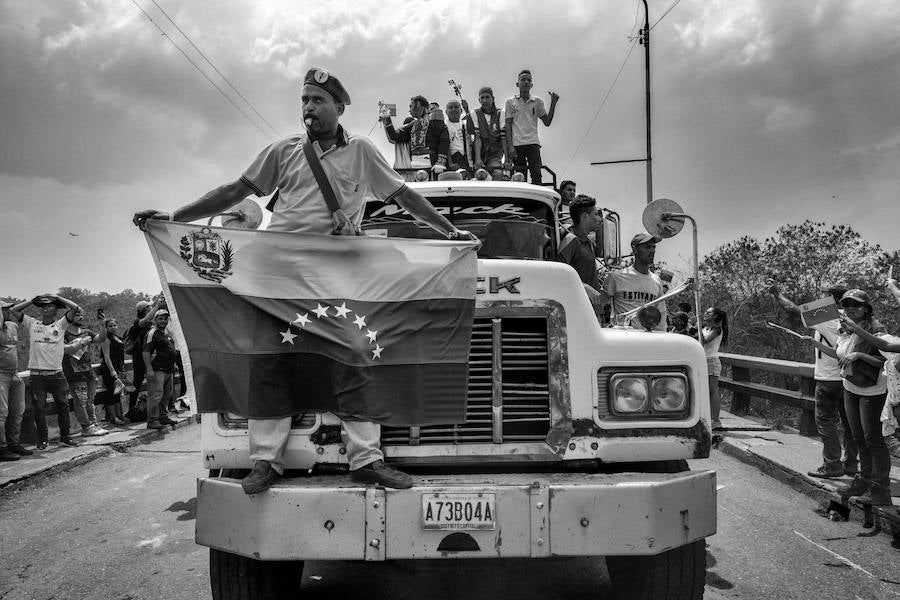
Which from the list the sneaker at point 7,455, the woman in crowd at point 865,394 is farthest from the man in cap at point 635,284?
the sneaker at point 7,455

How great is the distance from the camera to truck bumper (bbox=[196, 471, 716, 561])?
2793 mm

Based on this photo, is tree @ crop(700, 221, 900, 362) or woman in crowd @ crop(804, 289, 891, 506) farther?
tree @ crop(700, 221, 900, 362)

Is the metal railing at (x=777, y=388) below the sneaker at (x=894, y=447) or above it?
above

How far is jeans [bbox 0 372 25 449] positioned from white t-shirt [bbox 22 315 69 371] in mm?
422

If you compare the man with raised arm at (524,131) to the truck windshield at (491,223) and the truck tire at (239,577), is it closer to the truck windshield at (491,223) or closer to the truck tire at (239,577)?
the truck windshield at (491,223)

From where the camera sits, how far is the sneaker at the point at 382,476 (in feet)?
9.41

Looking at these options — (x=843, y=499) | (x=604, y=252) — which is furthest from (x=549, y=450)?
(x=843, y=499)

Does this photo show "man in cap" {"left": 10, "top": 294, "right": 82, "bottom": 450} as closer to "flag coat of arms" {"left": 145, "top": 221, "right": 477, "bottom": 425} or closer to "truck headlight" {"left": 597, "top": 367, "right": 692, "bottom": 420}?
"flag coat of arms" {"left": 145, "top": 221, "right": 477, "bottom": 425}

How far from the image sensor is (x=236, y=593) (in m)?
→ 3.26

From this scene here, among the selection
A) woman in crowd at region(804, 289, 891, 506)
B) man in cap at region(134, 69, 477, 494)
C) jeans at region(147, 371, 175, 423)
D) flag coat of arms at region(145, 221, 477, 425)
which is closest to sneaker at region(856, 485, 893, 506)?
woman in crowd at region(804, 289, 891, 506)

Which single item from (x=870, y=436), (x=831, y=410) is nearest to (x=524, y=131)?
(x=831, y=410)

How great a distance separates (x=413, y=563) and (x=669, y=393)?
1881 mm

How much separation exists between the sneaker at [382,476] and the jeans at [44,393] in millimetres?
7204

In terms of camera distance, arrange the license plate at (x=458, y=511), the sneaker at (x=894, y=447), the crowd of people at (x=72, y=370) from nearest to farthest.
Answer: the license plate at (x=458, y=511), the sneaker at (x=894, y=447), the crowd of people at (x=72, y=370)
